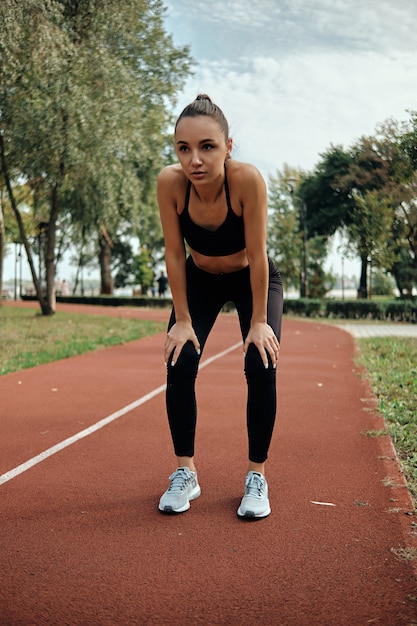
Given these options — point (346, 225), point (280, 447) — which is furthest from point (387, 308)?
point (280, 447)

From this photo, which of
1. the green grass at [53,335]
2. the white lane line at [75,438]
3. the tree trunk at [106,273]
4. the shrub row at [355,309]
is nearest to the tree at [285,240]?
the shrub row at [355,309]

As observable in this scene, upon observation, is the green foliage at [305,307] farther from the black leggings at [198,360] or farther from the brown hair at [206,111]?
the brown hair at [206,111]

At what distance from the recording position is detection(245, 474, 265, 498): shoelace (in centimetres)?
355

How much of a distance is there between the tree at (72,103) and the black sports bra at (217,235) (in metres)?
13.4

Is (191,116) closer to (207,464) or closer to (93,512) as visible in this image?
(93,512)

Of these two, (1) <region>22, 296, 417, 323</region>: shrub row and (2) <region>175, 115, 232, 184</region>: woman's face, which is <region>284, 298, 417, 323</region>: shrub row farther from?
(2) <region>175, 115, 232, 184</region>: woman's face

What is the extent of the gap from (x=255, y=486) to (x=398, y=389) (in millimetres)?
4565

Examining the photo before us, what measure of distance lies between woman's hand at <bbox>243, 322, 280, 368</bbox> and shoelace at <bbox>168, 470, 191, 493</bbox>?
81 cm

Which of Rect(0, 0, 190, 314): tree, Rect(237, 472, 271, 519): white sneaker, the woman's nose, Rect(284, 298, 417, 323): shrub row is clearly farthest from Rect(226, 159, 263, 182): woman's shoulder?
Rect(284, 298, 417, 323): shrub row

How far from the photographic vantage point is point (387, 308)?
2606 cm

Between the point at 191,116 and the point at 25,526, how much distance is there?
7.28 ft

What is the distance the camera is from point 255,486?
3.58 m

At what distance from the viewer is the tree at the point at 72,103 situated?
1611cm

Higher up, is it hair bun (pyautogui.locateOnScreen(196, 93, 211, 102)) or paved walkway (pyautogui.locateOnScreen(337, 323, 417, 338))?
hair bun (pyautogui.locateOnScreen(196, 93, 211, 102))
